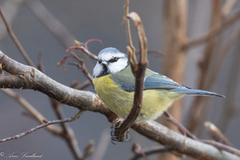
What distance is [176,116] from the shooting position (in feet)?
5.86

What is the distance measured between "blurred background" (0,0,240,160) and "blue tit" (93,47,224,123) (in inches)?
11.4

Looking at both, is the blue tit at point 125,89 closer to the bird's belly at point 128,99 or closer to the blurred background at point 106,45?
the bird's belly at point 128,99

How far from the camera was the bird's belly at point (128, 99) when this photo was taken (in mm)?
1092

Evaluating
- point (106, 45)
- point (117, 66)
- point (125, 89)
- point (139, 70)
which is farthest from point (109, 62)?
point (106, 45)

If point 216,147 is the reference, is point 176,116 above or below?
below

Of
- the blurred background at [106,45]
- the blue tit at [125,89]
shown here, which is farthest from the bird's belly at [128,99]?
the blurred background at [106,45]

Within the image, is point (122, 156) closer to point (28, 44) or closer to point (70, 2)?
point (28, 44)

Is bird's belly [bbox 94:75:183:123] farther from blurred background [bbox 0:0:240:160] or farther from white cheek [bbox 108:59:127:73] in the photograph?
blurred background [bbox 0:0:240:160]

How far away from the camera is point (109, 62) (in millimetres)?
1253

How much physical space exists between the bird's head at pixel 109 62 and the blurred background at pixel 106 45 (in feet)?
0.85

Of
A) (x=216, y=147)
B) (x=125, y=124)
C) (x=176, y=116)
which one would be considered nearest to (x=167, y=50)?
(x=176, y=116)

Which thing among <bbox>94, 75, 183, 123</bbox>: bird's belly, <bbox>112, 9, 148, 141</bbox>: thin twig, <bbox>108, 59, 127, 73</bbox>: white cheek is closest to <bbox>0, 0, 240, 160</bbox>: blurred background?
<bbox>108, 59, 127, 73</bbox>: white cheek

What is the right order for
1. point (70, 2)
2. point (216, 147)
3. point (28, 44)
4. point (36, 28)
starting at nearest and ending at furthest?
point (216, 147) → point (28, 44) → point (36, 28) → point (70, 2)

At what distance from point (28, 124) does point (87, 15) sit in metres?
1.38
